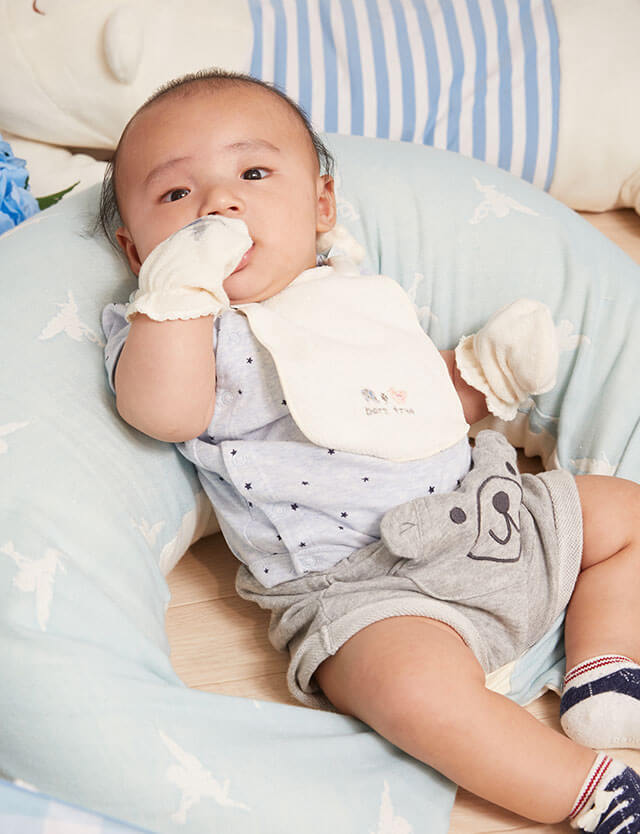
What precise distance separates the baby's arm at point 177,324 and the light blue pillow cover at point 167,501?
0.31 ft

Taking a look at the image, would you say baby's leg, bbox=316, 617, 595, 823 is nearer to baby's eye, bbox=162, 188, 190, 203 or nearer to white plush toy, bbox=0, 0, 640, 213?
baby's eye, bbox=162, 188, 190, 203

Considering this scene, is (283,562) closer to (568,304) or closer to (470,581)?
(470,581)

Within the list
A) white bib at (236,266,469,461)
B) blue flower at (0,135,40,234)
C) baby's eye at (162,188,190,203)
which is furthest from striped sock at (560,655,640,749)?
blue flower at (0,135,40,234)

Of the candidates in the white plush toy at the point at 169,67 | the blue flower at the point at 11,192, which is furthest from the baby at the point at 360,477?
the white plush toy at the point at 169,67

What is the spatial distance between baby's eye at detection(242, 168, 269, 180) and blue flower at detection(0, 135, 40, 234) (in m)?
0.40

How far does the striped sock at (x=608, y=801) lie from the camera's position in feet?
2.99

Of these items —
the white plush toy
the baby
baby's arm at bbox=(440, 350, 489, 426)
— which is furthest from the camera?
the white plush toy

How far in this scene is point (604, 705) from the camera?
1022 mm

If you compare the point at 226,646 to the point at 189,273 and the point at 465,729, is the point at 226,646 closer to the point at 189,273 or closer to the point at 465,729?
the point at 465,729

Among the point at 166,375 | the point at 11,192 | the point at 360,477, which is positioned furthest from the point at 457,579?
the point at 11,192

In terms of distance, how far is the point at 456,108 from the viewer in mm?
1887

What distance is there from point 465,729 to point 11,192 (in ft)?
3.18

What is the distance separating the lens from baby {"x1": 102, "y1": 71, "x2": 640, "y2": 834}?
3.10ft

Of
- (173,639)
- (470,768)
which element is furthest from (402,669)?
(173,639)
